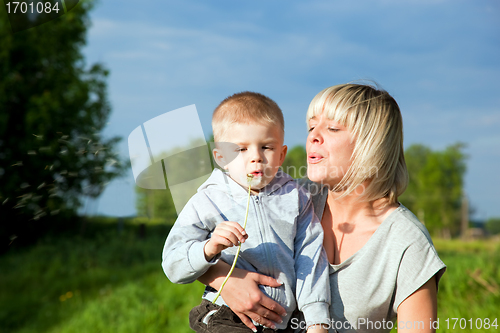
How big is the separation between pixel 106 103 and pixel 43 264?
15.5 ft

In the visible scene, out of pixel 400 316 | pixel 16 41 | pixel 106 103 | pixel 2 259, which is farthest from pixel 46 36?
pixel 400 316

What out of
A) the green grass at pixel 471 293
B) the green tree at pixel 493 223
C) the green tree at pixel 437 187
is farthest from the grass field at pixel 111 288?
the green tree at pixel 493 223

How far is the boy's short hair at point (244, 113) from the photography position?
177cm

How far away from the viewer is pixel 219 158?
74.1 inches

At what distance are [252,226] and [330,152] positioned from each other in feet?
1.76

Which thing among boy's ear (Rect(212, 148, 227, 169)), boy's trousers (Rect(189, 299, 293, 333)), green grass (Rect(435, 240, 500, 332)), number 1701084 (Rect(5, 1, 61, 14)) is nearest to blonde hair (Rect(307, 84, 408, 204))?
boy's ear (Rect(212, 148, 227, 169))

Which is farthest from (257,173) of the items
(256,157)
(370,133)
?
(370,133)

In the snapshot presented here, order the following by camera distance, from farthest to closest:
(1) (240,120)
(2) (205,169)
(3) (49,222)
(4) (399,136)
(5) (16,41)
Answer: (3) (49,222) → (5) (16,41) → (4) (399,136) → (2) (205,169) → (1) (240,120)

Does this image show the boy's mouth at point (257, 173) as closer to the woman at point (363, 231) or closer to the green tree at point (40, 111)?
the woman at point (363, 231)

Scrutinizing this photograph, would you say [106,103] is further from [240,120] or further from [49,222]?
[240,120]

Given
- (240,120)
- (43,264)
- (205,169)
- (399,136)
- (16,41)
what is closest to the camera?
(240,120)

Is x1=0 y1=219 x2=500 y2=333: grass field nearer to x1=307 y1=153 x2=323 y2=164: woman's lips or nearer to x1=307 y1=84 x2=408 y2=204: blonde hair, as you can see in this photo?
x1=307 y1=84 x2=408 y2=204: blonde hair

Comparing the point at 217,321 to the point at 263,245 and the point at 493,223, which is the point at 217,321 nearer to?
the point at 263,245

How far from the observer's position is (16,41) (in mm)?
10242
